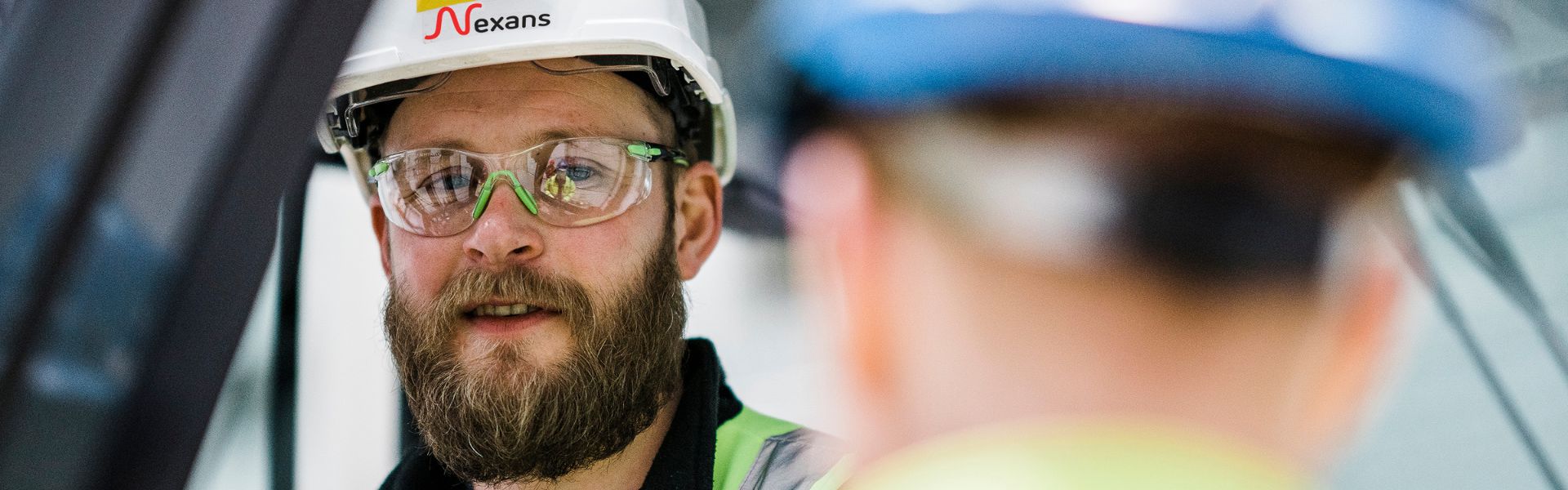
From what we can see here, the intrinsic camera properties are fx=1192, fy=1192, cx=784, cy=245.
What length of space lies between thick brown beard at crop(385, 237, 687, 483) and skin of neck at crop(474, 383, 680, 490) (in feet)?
0.10

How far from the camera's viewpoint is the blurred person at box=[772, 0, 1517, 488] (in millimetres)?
521

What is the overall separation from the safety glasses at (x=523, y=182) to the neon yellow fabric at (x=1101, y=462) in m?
1.53

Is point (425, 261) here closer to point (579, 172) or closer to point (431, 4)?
point (579, 172)

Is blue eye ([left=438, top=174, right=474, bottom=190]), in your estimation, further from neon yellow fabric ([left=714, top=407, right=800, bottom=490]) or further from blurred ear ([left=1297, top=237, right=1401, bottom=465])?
blurred ear ([left=1297, top=237, right=1401, bottom=465])

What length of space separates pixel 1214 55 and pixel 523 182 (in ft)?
5.32

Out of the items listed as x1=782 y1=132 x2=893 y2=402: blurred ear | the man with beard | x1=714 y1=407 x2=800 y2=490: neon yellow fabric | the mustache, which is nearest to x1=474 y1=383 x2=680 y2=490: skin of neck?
the man with beard

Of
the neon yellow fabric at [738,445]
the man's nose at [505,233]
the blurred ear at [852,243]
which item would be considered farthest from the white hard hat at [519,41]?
the blurred ear at [852,243]

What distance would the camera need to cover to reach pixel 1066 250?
542mm

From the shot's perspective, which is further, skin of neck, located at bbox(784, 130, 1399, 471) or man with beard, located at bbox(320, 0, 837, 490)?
man with beard, located at bbox(320, 0, 837, 490)

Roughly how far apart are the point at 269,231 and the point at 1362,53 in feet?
2.47

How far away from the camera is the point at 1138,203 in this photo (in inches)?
21.3

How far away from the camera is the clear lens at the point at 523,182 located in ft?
6.59

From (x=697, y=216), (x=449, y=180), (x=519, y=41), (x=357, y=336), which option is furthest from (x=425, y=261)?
(x=357, y=336)

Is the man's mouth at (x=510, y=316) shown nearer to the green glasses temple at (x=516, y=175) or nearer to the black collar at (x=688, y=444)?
the green glasses temple at (x=516, y=175)
